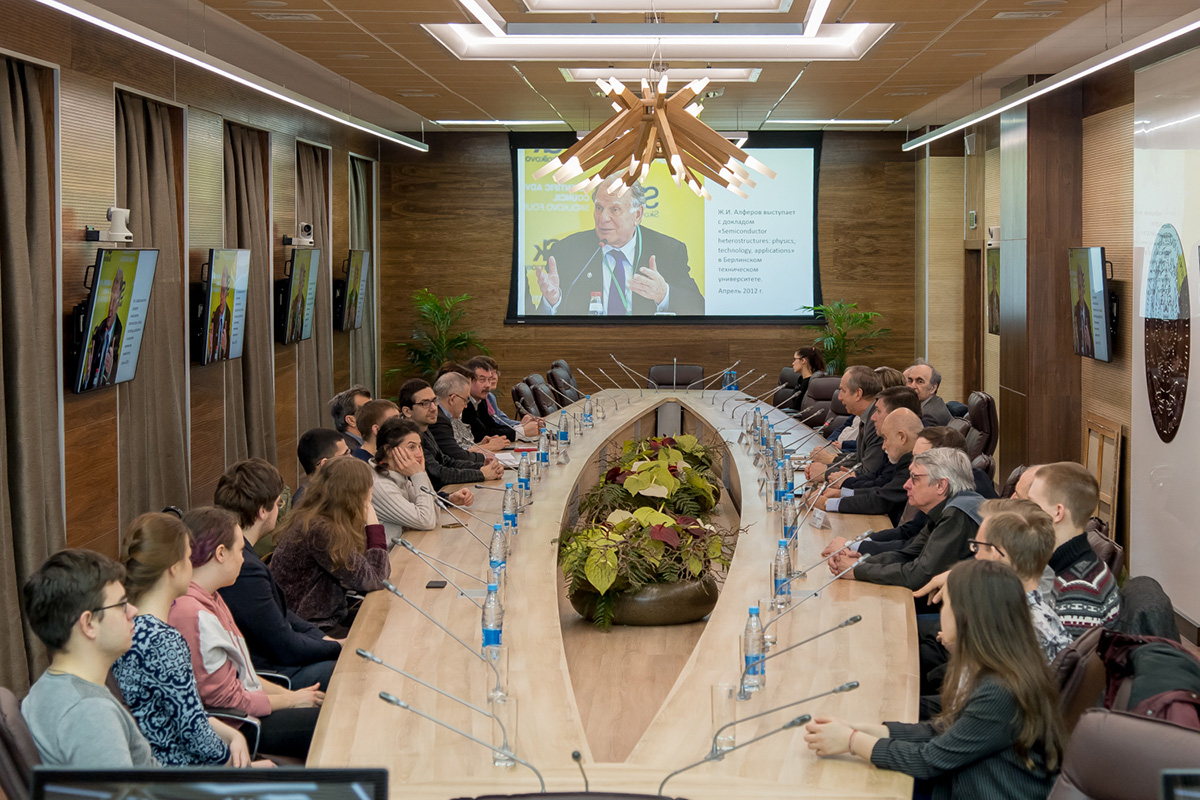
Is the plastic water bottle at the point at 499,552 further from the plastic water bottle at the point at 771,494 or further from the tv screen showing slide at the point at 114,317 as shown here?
the tv screen showing slide at the point at 114,317

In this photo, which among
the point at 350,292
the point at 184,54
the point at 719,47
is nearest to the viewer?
the point at 184,54

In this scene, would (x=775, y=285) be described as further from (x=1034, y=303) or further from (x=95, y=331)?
(x=95, y=331)

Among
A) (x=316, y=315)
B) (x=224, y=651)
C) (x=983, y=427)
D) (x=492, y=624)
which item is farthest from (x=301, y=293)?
(x=492, y=624)

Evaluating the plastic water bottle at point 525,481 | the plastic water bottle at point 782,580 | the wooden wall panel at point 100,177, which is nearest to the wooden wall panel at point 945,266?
the wooden wall panel at point 100,177

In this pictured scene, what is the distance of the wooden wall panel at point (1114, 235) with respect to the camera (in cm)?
725

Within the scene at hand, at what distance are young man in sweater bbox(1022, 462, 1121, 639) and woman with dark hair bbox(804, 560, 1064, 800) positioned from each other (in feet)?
3.07

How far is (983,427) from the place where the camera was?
6.88 metres

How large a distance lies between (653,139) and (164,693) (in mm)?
3713

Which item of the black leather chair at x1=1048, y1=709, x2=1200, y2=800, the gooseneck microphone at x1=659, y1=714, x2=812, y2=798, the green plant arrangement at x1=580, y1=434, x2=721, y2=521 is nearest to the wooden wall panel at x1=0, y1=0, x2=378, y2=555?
the green plant arrangement at x1=580, y1=434, x2=721, y2=521

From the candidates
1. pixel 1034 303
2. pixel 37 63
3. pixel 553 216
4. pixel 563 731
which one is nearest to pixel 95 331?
pixel 37 63

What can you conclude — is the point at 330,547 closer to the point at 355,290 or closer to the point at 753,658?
the point at 753,658

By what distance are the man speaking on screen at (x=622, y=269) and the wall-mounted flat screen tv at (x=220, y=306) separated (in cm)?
527

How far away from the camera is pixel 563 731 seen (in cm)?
267

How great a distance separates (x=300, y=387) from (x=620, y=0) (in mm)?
5105
